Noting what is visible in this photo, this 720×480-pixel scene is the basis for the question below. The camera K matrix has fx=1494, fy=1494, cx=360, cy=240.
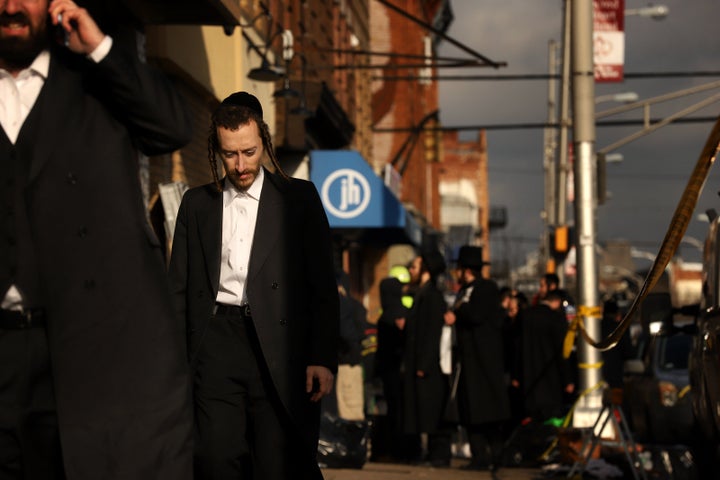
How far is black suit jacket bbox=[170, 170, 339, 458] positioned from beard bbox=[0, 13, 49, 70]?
193 centimetres

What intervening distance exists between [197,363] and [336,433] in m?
6.13

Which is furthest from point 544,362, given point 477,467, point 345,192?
point 345,192

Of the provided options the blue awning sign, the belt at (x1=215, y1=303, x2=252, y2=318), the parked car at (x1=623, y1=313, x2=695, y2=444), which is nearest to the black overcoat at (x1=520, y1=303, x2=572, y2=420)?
the parked car at (x1=623, y1=313, x2=695, y2=444)

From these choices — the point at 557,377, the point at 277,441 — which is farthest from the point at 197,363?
the point at 557,377

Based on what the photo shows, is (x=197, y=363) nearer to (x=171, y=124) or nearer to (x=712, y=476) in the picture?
(x=171, y=124)

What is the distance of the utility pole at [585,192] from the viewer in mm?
14375

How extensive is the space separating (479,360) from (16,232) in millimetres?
10161

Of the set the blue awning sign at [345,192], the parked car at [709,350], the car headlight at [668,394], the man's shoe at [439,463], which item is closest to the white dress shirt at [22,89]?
the parked car at [709,350]

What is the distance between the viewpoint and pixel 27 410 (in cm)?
368

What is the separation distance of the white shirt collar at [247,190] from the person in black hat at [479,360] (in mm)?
7633

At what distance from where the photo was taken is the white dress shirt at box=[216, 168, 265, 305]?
5.64 meters

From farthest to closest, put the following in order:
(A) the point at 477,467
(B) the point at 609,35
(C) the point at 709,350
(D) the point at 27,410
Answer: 1. (B) the point at 609,35
2. (A) the point at 477,467
3. (C) the point at 709,350
4. (D) the point at 27,410

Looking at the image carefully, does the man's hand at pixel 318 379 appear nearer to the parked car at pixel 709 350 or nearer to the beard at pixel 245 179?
the beard at pixel 245 179

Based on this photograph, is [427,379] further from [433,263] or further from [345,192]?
[345,192]
